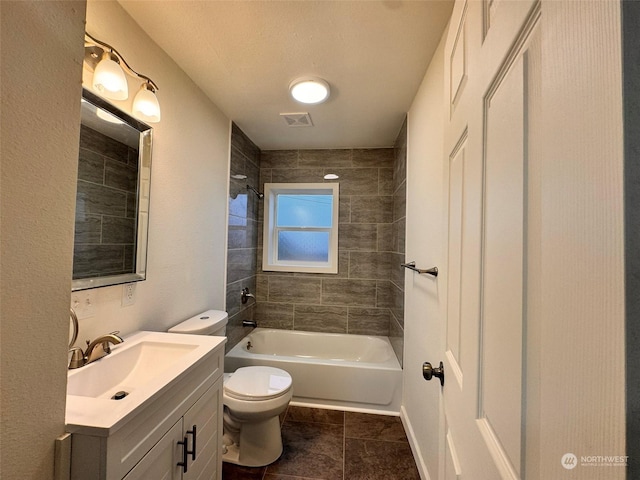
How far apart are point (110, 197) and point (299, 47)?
123cm

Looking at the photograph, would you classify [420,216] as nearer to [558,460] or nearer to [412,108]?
[412,108]

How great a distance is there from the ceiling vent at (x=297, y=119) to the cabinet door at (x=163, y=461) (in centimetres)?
212

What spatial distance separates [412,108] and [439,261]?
4.28 ft

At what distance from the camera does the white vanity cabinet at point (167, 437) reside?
0.65m

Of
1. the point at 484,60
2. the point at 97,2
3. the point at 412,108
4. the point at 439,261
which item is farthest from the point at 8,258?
the point at 412,108

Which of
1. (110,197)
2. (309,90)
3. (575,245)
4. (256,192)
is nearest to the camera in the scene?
(575,245)

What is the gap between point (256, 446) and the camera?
5.34ft

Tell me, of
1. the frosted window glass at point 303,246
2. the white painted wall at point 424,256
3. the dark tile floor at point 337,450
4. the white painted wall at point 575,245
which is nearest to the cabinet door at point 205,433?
the dark tile floor at point 337,450

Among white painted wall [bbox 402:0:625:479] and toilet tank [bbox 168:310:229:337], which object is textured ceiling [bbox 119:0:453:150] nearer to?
white painted wall [bbox 402:0:625:479]

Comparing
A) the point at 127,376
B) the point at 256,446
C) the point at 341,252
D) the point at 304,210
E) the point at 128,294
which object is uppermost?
the point at 304,210

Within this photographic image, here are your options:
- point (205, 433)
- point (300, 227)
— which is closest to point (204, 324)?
point (205, 433)

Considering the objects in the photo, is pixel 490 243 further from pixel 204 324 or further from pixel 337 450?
pixel 337 450

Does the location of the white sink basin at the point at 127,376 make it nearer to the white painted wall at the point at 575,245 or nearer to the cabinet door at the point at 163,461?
the cabinet door at the point at 163,461

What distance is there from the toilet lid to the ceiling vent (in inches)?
78.1
